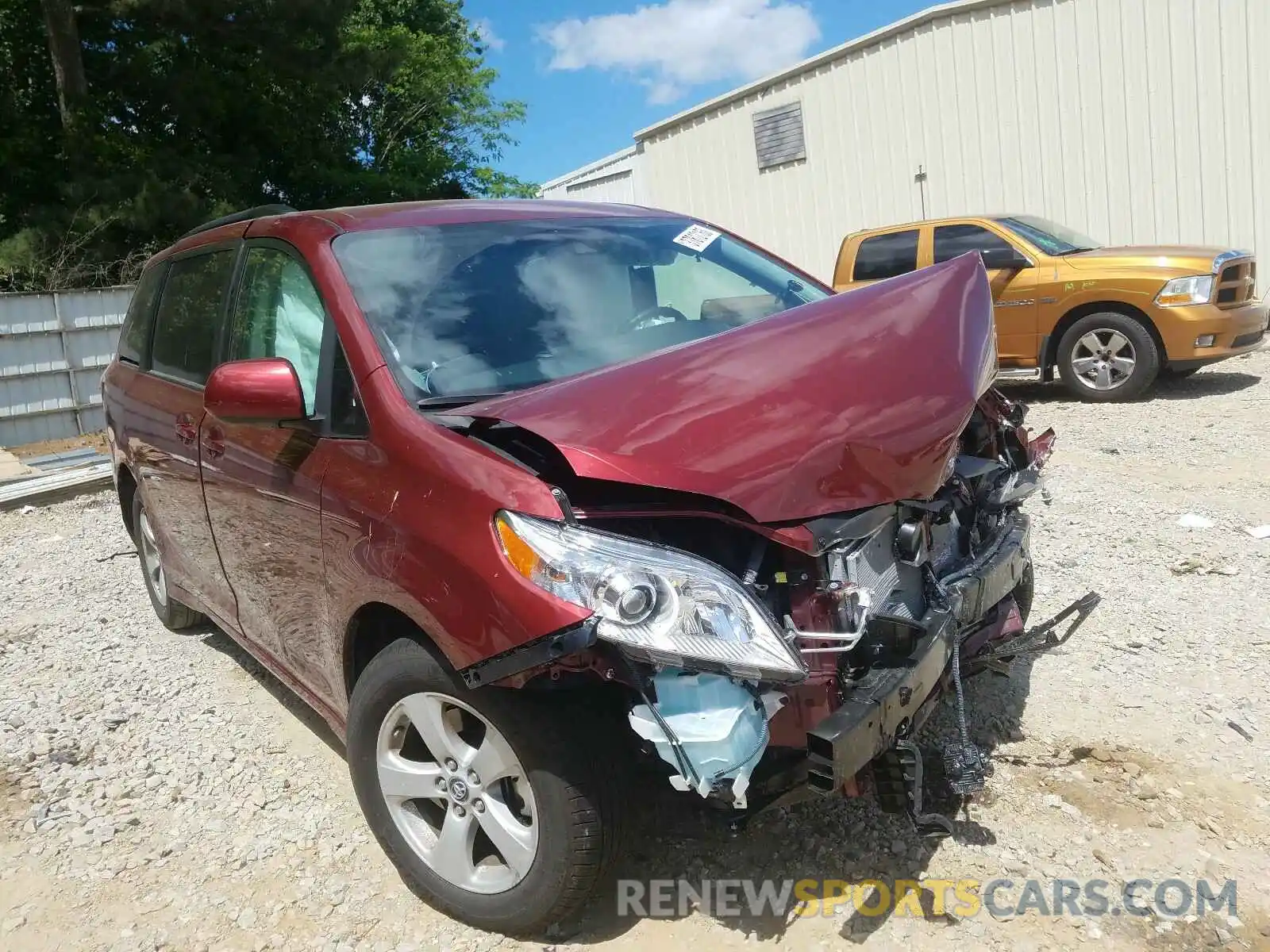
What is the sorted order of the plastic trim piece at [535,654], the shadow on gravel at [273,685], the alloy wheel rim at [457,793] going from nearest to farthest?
the plastic trim piece at [535,654] → the alloy wheel rim at [457,793] → the shadow on gravel at [273,685]

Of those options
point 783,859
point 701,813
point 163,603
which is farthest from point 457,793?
point 163,603

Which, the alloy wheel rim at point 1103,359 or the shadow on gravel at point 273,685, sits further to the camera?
the alloy wheel rim at point 1103,359

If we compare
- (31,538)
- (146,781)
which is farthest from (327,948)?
(31,538)

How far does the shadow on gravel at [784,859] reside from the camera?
95.8 inches

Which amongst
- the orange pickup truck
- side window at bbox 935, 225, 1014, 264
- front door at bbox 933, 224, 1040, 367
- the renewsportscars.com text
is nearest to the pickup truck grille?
the orange pickup truck

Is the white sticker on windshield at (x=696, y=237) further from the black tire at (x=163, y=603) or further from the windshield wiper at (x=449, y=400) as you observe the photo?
the black tire at (x=163, y=603)

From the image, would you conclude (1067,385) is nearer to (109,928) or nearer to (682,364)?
(682,364)

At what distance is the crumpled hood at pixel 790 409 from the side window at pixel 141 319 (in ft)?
8.43

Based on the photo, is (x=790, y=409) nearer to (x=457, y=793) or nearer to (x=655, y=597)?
(x=655, y=597)

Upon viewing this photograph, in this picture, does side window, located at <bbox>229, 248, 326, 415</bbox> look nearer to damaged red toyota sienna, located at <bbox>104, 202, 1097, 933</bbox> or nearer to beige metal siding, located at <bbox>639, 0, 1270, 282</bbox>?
damaged red toyota sienna, located at <bbox>104, 202, 1097, 933</bbox>

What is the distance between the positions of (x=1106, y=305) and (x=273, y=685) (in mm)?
7822

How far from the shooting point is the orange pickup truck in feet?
27.6

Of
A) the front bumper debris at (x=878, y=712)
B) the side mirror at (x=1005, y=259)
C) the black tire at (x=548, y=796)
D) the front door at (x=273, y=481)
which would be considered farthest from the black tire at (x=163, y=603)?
the side mirror at (x=1005, y=259)

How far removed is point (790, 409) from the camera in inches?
91.5
